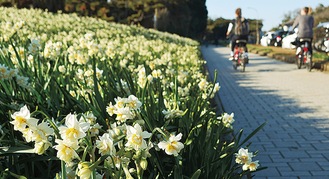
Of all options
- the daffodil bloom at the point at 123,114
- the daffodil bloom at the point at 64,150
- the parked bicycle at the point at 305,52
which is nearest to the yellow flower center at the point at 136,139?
the daffodil bloom at the point at 64,150

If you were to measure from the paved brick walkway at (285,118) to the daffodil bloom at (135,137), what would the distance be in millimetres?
2375

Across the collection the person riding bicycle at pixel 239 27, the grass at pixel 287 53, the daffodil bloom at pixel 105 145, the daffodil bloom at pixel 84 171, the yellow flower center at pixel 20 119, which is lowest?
the grass at pixel 287 53

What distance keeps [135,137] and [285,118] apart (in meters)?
4.84

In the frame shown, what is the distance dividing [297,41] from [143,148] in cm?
1127

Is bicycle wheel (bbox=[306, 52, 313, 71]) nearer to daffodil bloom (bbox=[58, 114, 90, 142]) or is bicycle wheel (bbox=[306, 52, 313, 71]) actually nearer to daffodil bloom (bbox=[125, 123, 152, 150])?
daffodil bloom (bbox=[125, 123, 152, 150])

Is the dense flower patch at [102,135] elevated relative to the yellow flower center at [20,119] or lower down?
lower down

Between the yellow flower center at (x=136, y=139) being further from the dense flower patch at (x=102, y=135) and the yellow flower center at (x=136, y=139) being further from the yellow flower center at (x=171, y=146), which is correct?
the yellow flower center at (x=171, y=146)

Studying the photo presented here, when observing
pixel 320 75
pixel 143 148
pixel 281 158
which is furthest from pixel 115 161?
pixel 320 75

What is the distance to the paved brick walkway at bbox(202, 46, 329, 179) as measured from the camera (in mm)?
4082

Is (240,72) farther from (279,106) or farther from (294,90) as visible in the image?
(279,106)

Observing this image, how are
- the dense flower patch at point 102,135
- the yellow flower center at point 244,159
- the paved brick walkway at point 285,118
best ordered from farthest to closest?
the paved brick walkway at point 285,118
the yellow flower center at point 244,159
the dense flower patch at point 102,135

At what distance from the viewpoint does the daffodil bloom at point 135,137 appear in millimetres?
1640

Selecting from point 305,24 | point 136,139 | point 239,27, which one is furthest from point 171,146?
point 239,27

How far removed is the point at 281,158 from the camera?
168 inches
